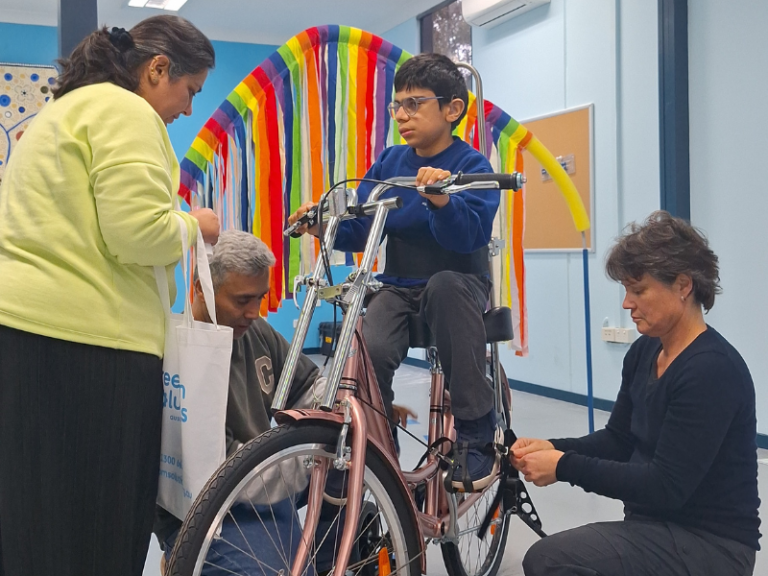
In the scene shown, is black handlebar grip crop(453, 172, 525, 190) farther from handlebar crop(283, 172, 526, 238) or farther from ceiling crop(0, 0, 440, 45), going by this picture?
ceiling crop(0, 0, 440, 45)

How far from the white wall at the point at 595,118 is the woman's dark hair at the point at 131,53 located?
3.26m

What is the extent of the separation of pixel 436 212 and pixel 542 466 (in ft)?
1.86

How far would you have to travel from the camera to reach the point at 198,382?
4.25 ft

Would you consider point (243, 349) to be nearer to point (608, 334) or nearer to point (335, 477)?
point (335, 477)

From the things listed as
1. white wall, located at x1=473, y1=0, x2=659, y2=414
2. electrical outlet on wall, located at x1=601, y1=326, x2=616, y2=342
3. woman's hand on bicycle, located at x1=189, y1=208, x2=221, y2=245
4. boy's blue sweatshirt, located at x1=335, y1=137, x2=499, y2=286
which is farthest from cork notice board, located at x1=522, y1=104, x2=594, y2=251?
woman's hand on bicycle, located at x1=189, y1=208, x2=221, y2=245

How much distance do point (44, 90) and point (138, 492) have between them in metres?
5.57

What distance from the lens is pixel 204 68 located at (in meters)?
1.41

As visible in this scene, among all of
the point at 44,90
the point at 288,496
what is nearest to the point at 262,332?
the point at 288,496

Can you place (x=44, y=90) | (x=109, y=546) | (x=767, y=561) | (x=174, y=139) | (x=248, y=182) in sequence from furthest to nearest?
(x=174, y=139), (x=44, y=90), (x=248, y=182), (x=767, y=561), (x=109, y=546)

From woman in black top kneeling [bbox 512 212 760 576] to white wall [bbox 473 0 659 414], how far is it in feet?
9.43

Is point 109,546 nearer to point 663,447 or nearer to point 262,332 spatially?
point 262,332

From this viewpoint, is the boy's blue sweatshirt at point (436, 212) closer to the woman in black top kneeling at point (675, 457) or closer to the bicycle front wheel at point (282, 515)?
the woman in black top kneeling at point (675, 457)

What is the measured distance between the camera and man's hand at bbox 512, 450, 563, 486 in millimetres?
1464

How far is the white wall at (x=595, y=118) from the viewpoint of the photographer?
13.8 feet
